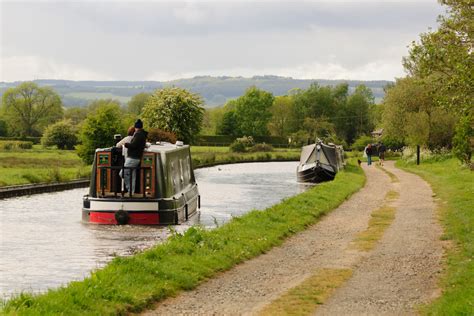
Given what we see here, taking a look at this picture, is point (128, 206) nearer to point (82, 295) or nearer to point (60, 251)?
point (60, 251)

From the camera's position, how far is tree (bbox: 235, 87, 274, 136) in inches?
4744

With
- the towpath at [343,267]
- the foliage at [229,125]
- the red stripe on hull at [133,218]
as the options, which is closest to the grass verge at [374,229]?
the towpath at [343,267]

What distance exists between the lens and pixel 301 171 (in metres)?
42.7

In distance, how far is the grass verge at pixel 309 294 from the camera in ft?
27.9

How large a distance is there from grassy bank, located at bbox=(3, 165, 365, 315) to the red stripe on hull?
3.08m

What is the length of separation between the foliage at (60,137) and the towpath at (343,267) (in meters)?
60.8

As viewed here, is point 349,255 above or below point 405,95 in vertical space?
below

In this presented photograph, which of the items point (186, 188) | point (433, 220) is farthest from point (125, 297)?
point (186, 188)

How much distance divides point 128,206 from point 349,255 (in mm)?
8315

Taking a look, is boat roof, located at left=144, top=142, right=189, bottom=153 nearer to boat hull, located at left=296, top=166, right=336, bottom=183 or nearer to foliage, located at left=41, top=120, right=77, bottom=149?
boat hull, located at left=296, top=166, right=336, bottom=183

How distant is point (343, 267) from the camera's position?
445 inches

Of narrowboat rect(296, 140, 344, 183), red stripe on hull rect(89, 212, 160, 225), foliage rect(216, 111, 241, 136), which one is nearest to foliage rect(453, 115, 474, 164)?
narrowboat rect(296, 140, 344, 183)

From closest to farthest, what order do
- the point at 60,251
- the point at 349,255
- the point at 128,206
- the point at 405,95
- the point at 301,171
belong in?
the point at 349,255, the point at 60,251, the point at 128,206, the point at 301,171, the point at 405,95

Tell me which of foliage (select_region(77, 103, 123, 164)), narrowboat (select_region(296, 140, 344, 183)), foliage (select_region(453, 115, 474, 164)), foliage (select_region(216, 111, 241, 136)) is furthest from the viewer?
foliage (select_region(216, 111, 241, 136))
